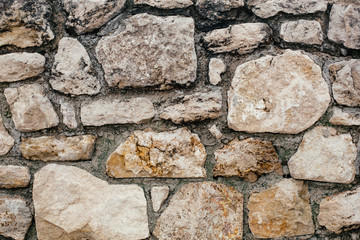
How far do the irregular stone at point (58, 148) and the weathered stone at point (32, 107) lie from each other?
0.06 meters

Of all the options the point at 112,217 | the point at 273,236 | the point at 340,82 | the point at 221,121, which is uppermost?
the point at 340,82

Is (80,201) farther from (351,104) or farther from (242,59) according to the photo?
(351,104)

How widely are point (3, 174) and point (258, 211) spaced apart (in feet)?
3.24

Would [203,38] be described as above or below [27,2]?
below

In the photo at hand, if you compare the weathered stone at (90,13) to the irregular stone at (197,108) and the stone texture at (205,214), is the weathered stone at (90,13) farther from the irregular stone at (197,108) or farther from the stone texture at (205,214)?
the stone texture at (205,214)

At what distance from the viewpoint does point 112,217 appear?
1.22m

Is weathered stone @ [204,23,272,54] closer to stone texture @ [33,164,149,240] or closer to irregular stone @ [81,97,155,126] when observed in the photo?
irregular stone @ [81,97,155,126]

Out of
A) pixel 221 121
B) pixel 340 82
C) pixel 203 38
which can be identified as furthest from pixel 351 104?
pixel 203 38

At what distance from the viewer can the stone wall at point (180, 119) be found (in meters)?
1.14

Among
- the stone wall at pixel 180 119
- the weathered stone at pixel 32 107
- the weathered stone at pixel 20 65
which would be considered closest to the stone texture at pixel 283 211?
the stone wall at pixel 180 119

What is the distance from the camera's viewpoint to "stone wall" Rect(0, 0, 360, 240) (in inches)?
44.9

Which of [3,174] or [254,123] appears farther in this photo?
[3,174]

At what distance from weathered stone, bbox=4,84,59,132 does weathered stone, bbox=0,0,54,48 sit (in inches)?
6.8

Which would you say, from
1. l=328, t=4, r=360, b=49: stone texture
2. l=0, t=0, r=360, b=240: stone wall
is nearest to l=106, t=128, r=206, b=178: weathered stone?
l=0, t=0, r=360, b=240: stone wall
